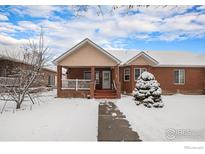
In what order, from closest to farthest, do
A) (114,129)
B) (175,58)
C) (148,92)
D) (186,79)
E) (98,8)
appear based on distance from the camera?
(98,8), (114,129), (148,92), (186,79), (175,58)

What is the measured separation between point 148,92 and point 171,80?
5.69m

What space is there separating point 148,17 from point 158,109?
12.1 ft

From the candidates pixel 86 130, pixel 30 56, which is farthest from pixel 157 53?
pixel 86 130

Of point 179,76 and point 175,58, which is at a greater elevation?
point 175,58

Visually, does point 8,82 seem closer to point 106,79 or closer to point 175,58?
point 106,79

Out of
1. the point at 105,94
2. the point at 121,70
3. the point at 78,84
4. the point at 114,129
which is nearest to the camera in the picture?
the point at 114,129

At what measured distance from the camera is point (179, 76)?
14219 millimetres

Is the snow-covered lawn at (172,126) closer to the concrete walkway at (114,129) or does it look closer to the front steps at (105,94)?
the concrete walkway at (114,129)

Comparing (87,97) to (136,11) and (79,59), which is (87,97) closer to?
(79,59)

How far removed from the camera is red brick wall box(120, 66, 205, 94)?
13.5m

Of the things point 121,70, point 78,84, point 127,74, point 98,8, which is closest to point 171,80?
point 127,74

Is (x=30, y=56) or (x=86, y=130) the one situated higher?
(x=30, y=56)

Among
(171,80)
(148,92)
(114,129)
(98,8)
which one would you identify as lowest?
(114,129)

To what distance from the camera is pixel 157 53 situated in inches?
587
